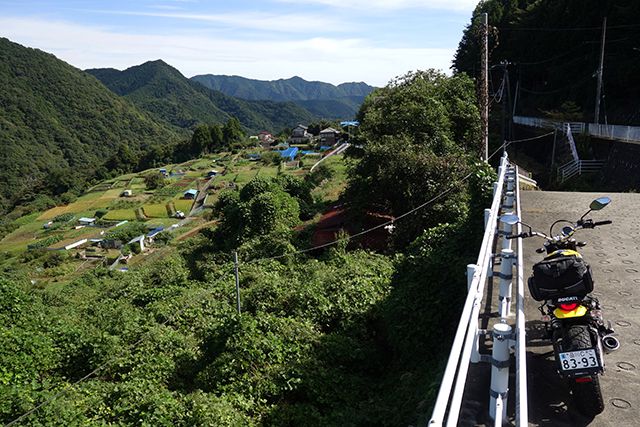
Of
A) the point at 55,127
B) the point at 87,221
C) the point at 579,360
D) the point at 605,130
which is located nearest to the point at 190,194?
the point at 87,221

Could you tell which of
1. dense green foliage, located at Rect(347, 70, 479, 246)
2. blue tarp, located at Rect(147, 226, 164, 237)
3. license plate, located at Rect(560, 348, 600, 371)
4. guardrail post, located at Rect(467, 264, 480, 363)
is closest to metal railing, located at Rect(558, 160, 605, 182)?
dense green foliage, located at Rect(347, 70, 479, 246)

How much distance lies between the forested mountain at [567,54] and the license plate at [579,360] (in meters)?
14.6

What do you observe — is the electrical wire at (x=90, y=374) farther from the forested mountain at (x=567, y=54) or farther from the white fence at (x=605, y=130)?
the white fence at (x=605, y=130)

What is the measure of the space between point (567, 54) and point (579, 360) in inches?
1314

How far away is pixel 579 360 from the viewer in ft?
10.2

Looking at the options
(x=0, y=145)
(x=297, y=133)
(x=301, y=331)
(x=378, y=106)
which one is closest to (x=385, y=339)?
(x=301, y=331)

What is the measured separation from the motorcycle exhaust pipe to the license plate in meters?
0.60

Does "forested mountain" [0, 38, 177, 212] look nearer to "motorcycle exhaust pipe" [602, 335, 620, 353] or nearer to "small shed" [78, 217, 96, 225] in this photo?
"small shed" [78, 217, 96, 225]

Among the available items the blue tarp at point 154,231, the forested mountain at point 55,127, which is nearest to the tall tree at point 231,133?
the forested mountain at point 55,127

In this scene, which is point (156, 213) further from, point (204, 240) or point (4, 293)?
point (4, 293)

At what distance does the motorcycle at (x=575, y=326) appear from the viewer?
3072mm

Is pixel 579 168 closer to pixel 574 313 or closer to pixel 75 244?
pixel 574 313

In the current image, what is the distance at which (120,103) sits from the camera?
13388cm

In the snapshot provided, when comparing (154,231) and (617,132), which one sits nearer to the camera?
(617,132)
